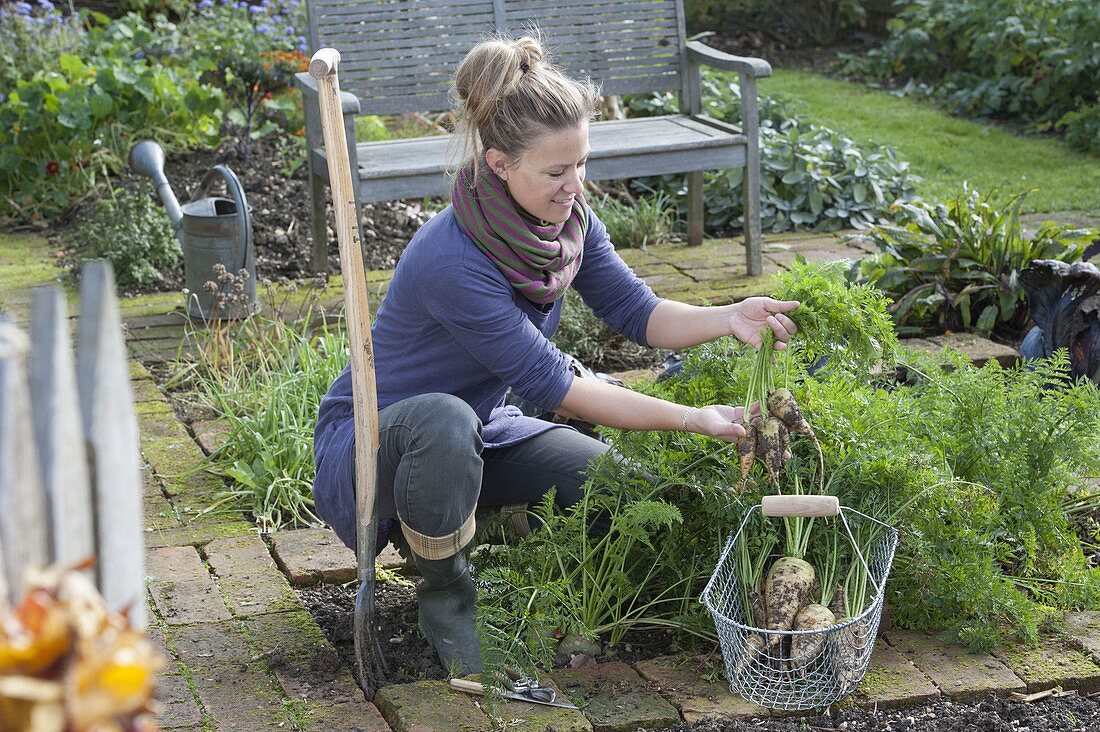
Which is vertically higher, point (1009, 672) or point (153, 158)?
point (153, 158)

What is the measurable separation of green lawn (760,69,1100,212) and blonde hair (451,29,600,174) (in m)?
4.30

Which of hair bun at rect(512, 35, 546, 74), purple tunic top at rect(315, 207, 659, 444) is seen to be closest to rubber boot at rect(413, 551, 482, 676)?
purple tunic top at rect(315, 207, 659, 444)

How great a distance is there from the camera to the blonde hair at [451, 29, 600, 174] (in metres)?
2.61

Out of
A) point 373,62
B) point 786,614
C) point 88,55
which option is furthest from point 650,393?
point 88,55

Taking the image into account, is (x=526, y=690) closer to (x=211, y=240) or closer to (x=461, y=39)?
(x=211, y=240)

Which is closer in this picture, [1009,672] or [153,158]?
[1009,672]

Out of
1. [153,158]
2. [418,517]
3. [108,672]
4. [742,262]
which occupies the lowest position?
[742,262]

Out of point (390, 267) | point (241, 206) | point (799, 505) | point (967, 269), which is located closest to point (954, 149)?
point (967, 269)

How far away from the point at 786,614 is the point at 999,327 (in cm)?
267

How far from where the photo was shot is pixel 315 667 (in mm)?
2611

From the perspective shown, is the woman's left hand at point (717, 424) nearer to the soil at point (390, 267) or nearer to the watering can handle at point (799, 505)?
the watering can handle at point (799, 505)

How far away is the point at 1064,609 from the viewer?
2.83m

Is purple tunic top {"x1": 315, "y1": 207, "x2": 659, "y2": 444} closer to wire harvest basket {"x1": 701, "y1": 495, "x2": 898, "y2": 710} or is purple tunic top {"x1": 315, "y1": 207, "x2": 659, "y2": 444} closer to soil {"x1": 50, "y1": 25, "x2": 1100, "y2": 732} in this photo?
soil {"x1": 50, "y1": 25, "x2": 1100, "y2": 732}

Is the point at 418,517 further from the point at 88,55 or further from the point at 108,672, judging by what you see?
the point at 88,55
